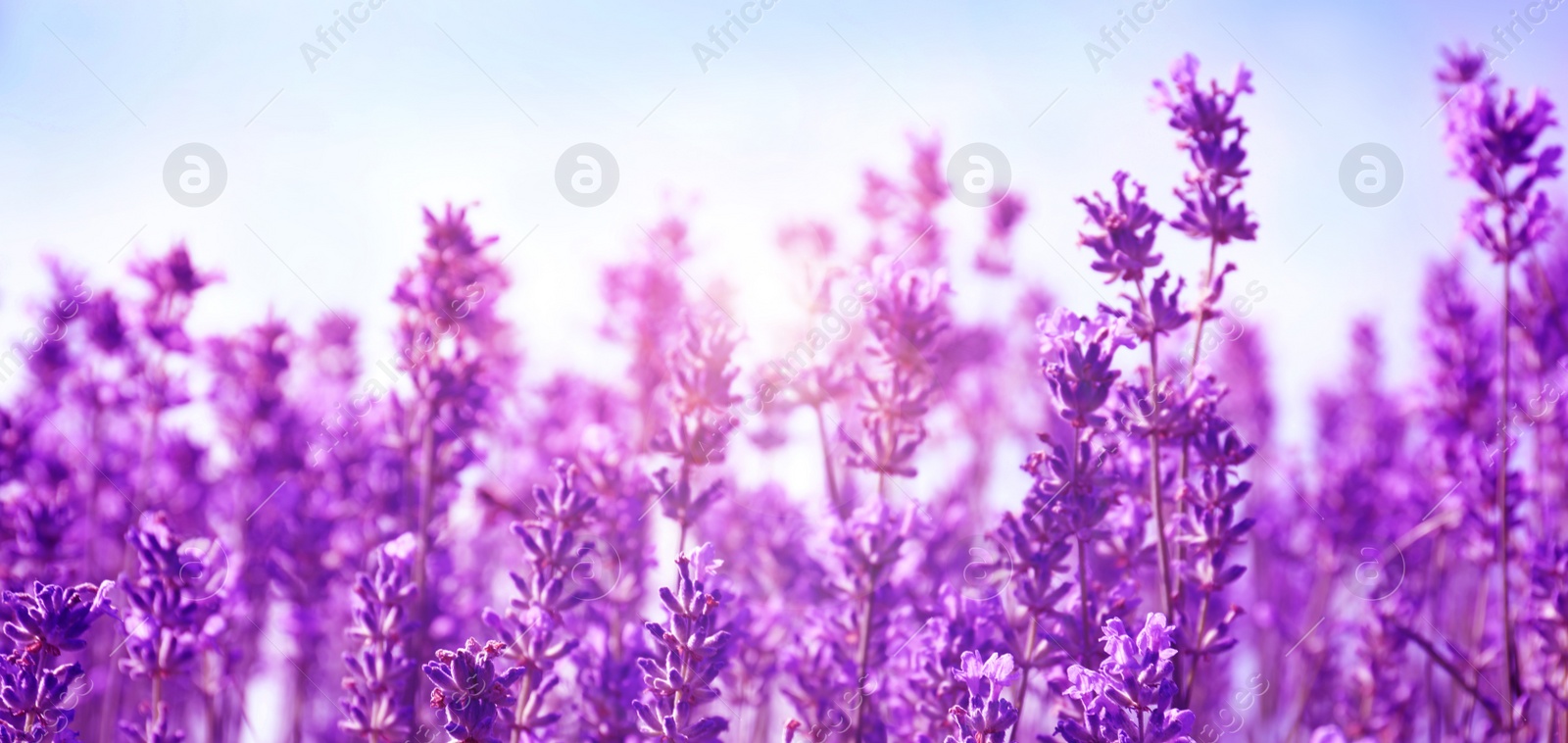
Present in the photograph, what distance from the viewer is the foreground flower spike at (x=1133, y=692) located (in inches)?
65.9

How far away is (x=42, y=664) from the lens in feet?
6.36

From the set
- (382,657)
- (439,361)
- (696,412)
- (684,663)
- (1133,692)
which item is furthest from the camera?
(439,361)

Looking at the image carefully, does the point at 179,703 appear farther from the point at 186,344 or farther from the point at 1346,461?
the point at 1346,461

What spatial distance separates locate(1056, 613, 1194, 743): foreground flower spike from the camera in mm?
1675

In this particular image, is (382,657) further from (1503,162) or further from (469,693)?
(1503,162)

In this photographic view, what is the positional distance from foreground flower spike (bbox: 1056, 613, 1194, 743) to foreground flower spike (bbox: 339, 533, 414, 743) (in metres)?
1.39

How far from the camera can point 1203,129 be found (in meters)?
2.25

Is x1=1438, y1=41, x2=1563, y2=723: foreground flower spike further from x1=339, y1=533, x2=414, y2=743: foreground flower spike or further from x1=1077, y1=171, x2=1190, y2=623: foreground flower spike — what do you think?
x1=339, y1=533, x2=414, y2=743: foreground flower spike

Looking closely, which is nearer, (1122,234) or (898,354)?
(1122,234)

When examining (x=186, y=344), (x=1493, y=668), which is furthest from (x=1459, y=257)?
(x=186, y=344)

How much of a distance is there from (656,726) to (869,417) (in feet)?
3.48

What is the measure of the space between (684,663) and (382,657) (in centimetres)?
74

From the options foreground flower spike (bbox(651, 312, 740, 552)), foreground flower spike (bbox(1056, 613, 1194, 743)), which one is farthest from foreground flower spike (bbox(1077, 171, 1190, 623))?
foreground flower spike (bbox(651, 312, 740, 552))

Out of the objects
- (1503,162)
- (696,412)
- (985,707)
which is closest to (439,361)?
(696,412)
